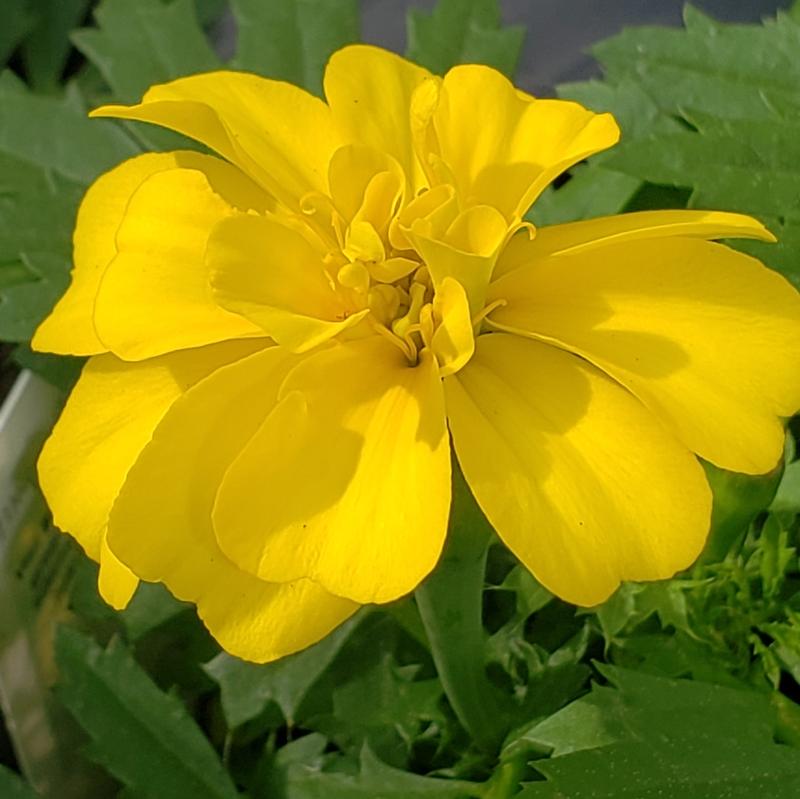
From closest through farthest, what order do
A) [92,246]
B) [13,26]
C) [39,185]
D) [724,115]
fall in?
[92,246] < [724,115] < [39,185] < [13,26]

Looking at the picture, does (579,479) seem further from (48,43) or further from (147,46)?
(48,43)

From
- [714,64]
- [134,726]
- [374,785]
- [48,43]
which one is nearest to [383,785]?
[374,785]

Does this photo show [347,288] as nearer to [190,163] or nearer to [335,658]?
[190,163]

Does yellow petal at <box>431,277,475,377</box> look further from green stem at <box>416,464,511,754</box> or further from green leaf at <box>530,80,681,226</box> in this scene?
green leaf at <box>530,80,681,226</box>

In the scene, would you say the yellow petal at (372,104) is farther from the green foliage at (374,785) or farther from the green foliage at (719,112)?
the green foliage at (374,785)

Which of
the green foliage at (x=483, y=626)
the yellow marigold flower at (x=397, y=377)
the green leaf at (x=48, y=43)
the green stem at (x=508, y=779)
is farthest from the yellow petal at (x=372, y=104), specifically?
the green leaf at (x=48, y=43)

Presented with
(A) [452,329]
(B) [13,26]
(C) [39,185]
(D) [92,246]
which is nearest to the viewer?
(A) [452,329]

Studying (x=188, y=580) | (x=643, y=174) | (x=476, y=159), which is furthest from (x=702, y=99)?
(x=188, y=580)
